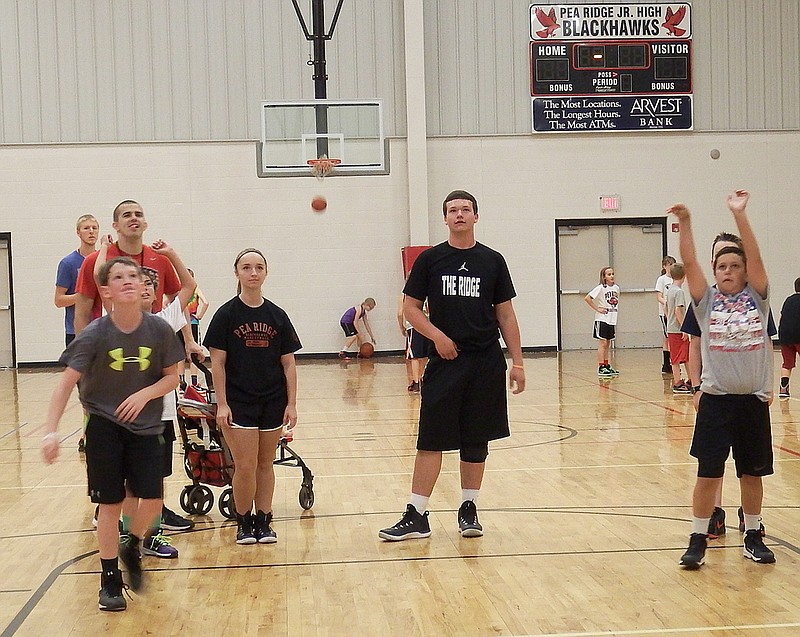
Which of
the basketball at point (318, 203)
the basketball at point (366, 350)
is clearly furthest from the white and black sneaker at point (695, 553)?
the basketball at point (318, 203)

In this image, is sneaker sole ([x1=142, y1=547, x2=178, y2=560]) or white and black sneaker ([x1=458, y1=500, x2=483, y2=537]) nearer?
sneaker sole ([x1=142, y1=547, x2=178, y2=560])

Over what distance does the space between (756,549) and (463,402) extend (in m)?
1.55

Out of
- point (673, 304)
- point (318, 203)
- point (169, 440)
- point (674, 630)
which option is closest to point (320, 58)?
point (318, 203)

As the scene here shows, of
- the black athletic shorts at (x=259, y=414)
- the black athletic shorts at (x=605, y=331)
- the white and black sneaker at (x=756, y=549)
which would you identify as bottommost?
the white and black sneaker at (x=756, y=549)

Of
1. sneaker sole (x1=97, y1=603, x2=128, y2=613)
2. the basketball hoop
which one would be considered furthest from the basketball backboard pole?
sneaker sole (x1=97, y1=603, x2=128, y2=613)

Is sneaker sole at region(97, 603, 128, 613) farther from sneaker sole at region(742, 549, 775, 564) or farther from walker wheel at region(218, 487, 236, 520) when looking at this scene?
sneaker sole at region(742, 549, 775, 564)

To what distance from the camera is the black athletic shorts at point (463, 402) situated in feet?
17.1

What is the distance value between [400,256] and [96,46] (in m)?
6.52

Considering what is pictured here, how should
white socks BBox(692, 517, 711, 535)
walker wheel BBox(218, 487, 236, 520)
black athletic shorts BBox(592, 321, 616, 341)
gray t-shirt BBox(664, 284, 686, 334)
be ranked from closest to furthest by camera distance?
white socks BBox(692, 517, 711, 535), walker wheel BBox(218, 487, 236, 520), gray t-shirt BBox(664, 284, 686, 334), black athletic shorts BBox(592, 321, 616, 341)

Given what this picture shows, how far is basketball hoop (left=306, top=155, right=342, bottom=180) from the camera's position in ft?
55.6

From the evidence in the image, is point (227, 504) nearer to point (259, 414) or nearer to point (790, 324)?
point (259, 414)

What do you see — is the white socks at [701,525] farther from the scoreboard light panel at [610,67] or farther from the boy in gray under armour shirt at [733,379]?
the scoreboard light panel at [610,67]

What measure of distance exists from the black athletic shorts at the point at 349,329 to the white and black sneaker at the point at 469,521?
13.3 metres

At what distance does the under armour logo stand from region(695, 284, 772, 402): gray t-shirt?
2416 millimetres
